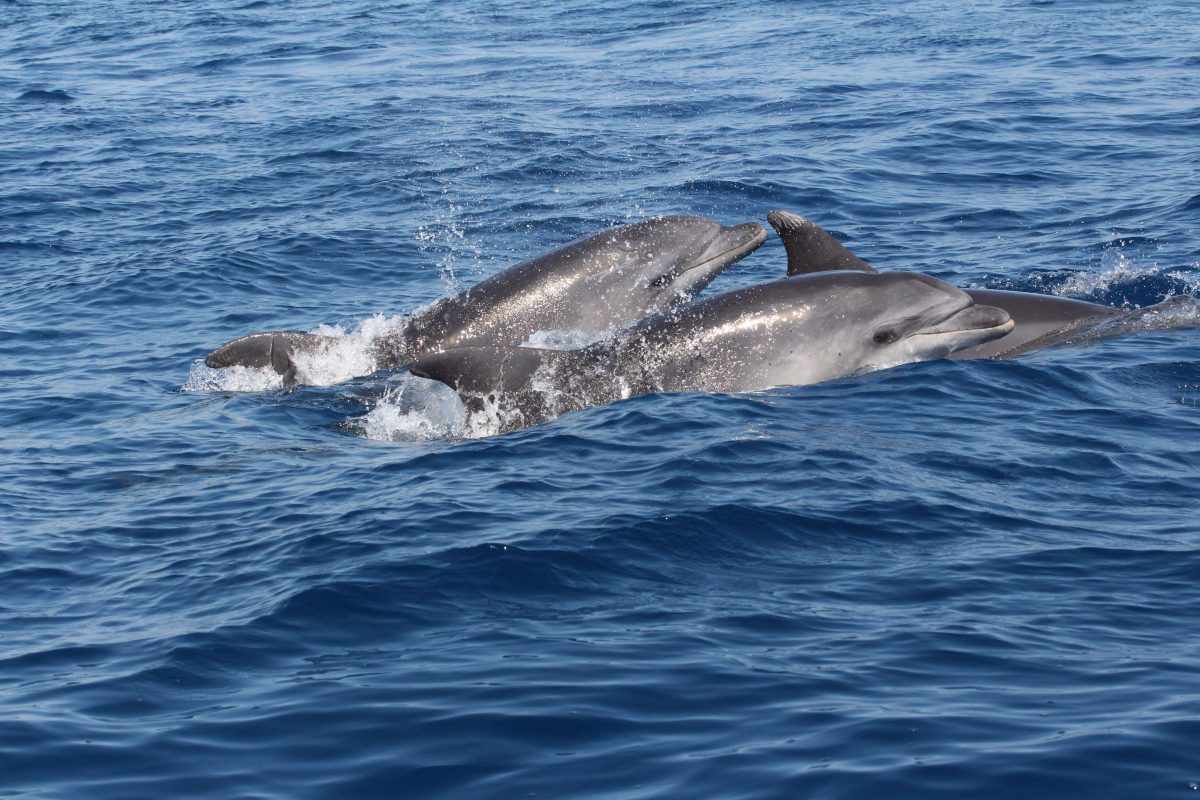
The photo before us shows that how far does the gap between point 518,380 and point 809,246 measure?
3.95 metres

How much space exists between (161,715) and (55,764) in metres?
0.69

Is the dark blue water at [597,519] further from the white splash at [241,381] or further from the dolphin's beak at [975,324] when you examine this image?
the dolphin's beak at [975,324]

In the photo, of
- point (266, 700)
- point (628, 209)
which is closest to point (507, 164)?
point (628, 209)

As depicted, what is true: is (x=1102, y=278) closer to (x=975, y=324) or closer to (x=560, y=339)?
(x=975, y=324)

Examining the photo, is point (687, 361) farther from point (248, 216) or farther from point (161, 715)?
point (248, 216)

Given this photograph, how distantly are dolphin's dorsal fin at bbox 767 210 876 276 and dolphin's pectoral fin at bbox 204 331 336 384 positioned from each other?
4935 millimetres

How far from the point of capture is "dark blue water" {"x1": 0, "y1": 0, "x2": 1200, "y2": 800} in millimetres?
8102

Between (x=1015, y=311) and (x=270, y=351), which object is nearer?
(x=1015, y=311)

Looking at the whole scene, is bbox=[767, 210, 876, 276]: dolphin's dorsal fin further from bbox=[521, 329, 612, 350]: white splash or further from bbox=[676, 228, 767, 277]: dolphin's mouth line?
bbox=[521, 329, 612, 350]: white splash

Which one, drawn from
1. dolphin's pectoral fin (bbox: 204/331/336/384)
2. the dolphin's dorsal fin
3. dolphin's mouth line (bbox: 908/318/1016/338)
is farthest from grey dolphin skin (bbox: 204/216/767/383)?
dolphin's mouth line (bbox: 908/318/1016/338)

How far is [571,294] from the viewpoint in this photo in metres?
16.5

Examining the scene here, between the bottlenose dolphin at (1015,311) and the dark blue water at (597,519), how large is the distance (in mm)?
562

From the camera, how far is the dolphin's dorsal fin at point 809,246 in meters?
16.0

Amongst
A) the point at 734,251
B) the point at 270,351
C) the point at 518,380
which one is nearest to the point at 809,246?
the point at 734,251
